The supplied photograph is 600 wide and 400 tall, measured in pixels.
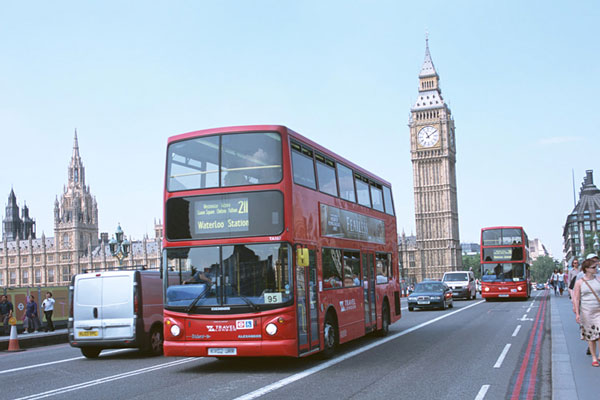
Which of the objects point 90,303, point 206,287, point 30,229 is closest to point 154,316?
point 90,303

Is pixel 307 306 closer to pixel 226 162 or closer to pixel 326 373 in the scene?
pixel 326 373

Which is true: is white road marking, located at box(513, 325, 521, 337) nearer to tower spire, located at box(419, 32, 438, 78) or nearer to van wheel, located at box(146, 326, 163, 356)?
van wheel, located at box(146, 326, 163, 356)

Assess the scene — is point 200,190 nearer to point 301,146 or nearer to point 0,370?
point 301,146

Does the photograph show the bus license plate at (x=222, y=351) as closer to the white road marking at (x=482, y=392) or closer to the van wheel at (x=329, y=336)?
the van wheel at (x=329, y=336)

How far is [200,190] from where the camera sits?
10883 millimetres

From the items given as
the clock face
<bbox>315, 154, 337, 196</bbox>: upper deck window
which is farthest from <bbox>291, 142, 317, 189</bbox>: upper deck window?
the clock face

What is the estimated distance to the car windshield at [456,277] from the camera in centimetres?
4112

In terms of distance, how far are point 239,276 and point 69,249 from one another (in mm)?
137088

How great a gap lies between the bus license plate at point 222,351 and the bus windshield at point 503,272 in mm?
25967

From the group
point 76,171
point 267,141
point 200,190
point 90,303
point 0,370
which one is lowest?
point 0,370

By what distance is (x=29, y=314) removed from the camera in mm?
23109

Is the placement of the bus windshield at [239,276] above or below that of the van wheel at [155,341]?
above

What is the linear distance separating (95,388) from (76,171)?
134880 mm

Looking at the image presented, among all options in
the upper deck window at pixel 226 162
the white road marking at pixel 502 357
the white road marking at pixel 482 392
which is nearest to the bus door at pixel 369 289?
the white road marking at pixel 502 357
